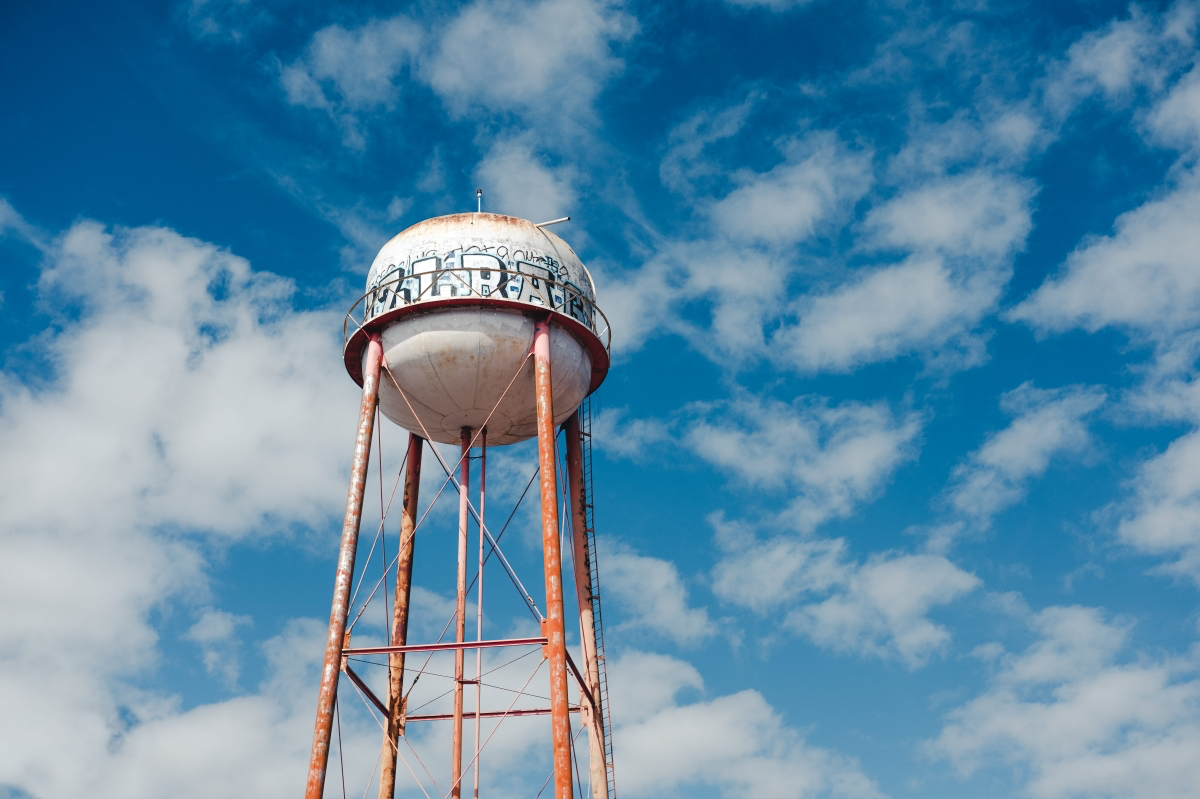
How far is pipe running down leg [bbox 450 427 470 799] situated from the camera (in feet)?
61.5

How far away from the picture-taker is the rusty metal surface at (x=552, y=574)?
15.7m

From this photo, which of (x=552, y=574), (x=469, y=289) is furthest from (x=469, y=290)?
(x=552, y=574)

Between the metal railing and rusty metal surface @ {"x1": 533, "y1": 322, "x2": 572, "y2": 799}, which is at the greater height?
the metal railing

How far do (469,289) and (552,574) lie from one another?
4.98 metres

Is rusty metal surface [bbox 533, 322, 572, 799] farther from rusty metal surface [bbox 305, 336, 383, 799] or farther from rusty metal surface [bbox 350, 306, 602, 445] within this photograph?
rusty metal surface [bbox 305, 336, 383, 799]

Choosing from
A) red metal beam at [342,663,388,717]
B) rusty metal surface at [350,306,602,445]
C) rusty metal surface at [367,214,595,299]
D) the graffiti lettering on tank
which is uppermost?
rusty metal surface at [367,214,595,299]

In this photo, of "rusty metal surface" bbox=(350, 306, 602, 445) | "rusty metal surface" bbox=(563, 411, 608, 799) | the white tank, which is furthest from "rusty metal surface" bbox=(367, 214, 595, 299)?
"rusty metal surface" bbox=(563, 411, 608, 799)

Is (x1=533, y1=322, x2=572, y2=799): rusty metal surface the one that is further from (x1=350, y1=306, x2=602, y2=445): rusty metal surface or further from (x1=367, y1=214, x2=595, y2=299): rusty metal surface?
(x1=367, y1=214, x2=595, y2=299): rusty metal surface

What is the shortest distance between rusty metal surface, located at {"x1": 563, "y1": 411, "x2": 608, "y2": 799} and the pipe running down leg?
7.39 feet

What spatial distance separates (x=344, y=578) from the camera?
16797 millimetres

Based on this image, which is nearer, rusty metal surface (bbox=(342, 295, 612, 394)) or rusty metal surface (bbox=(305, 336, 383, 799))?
rusty metal surface (bbox=(305, 336, 383, 799))

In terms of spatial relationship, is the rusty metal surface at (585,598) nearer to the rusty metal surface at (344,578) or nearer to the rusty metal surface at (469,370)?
the rusty metal surface at (469,370)

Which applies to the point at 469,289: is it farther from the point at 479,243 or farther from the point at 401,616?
the point at 401,616

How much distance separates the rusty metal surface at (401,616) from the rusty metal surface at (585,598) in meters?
2.95
